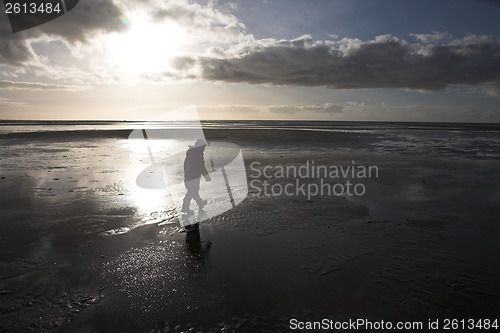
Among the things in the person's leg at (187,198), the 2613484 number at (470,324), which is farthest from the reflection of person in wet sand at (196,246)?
the 2613484 number at (470,324)

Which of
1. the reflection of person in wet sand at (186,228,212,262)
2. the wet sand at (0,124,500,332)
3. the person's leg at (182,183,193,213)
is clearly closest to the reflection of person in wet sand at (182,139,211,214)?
the person's leg at (182,183,193,213)

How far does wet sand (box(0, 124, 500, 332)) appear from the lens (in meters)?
4.52

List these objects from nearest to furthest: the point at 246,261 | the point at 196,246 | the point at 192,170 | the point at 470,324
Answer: the point at 470,324 → the point at 246,261 → the point at 196,246 → the point at 192,170

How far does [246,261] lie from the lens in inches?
244

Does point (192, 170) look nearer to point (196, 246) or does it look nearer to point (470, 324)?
point (196, 246)

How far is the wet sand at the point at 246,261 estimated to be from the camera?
452 cm

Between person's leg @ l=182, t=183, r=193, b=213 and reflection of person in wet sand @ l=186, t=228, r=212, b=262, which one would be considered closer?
reflection of person in wet sand @ l=186, t=228, r=212, b=262

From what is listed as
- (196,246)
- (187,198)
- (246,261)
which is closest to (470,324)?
(246,261)

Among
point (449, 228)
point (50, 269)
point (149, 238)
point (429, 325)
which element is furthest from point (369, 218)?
point (50, 269)

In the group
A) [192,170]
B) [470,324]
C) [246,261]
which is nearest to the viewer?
[470,324]

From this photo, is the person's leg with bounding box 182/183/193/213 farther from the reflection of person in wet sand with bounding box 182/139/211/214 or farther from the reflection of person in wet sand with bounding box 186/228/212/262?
the reflection of person in wet sand with bounding box 186/228/212/262

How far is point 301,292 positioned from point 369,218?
15.7 ft

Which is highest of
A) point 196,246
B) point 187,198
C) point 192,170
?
point 192,170

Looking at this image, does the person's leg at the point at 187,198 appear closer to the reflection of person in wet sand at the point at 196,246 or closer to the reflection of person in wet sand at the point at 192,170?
the reflection of person in wet sand at the point at 192,170
